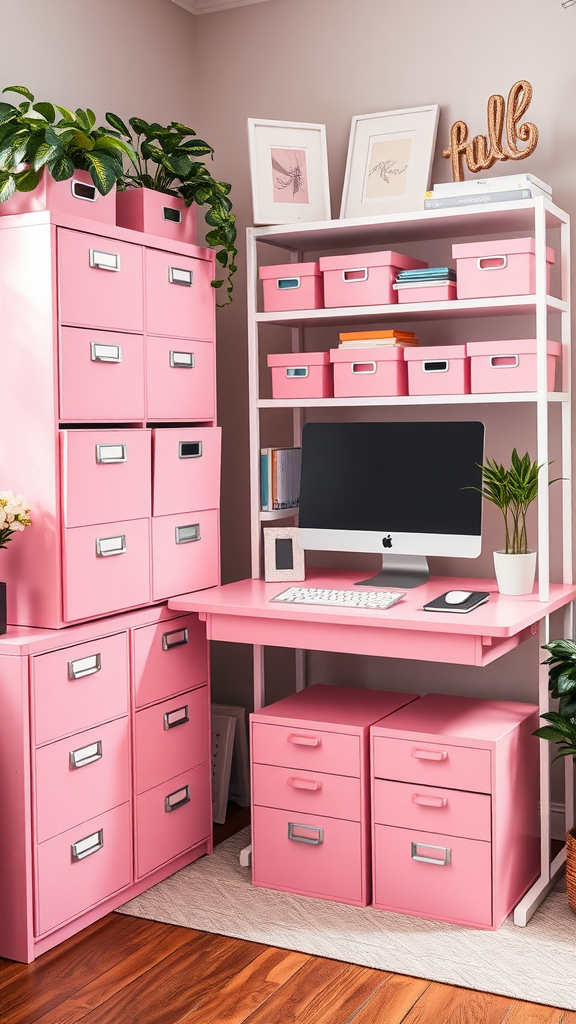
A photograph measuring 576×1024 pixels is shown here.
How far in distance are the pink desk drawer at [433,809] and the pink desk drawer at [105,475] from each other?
3.23 feet

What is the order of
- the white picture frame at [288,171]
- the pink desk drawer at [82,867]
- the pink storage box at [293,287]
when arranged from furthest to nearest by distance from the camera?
the white picture frame at [288,171], the pink storage box at [293,287], the pink desk drawer at [82,867]

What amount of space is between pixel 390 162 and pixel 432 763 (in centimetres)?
181

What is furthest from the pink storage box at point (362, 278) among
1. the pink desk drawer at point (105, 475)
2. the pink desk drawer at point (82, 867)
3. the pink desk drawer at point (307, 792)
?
the pink desk drawer at point (82, 867)

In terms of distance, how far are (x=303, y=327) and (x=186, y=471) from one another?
0.78 m

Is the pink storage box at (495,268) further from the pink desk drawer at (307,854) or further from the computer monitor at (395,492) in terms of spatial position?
the pink desk drawer at (307,854)

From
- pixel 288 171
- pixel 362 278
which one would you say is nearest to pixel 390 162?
pixel 288 171

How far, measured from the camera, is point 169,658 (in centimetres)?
292

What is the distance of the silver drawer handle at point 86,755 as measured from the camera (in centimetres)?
255

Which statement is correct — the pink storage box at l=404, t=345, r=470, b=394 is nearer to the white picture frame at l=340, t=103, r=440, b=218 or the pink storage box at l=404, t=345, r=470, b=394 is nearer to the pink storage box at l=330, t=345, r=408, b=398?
the pink storage box at l=330, t=345, r=408, b=398

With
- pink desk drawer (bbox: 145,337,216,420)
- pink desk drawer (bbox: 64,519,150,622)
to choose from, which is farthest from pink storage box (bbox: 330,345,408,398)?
pink desk drawer (bbox: 64,519,150,622)

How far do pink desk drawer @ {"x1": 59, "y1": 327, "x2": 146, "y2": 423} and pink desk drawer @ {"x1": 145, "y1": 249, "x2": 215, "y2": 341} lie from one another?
12 cm

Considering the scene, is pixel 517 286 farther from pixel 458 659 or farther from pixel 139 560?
A: pixel 139 560

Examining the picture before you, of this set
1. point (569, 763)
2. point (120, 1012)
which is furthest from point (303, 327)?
point (120, 1012)

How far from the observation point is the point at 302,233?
308 centimetres
